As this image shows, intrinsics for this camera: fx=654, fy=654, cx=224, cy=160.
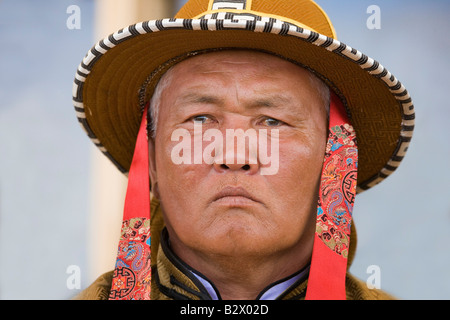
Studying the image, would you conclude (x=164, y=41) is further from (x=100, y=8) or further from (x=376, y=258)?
(x=376, y=258)

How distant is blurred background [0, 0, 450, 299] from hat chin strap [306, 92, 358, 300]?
1.24 m

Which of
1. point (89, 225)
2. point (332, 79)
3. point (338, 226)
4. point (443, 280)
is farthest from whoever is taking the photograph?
point (89, 225)

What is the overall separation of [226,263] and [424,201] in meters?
1.58

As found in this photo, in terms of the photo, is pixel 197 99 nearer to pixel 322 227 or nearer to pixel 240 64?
pixel 240 64

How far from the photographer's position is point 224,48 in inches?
88.3

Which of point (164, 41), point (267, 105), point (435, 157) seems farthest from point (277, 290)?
point (435, 157)

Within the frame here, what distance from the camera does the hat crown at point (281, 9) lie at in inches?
86.7

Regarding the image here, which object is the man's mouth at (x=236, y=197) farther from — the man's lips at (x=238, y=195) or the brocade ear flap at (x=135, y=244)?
the brocade ear flap at (x=135, y=244)

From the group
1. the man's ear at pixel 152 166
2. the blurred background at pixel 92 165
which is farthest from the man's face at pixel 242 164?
the blurred background at pixel 92 165

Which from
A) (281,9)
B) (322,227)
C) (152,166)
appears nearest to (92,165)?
(152,166)

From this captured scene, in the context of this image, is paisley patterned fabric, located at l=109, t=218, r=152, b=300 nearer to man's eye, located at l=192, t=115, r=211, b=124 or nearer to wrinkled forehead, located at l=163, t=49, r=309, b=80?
man's eye, located at l=192, t=115, r=211, b=124

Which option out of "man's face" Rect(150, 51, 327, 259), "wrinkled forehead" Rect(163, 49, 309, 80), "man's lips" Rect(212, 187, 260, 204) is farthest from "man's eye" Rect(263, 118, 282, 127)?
"man's lips" Rect(212, 187, 260, 204)

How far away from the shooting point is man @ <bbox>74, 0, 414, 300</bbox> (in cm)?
207

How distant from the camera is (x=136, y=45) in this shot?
2.25 metres
